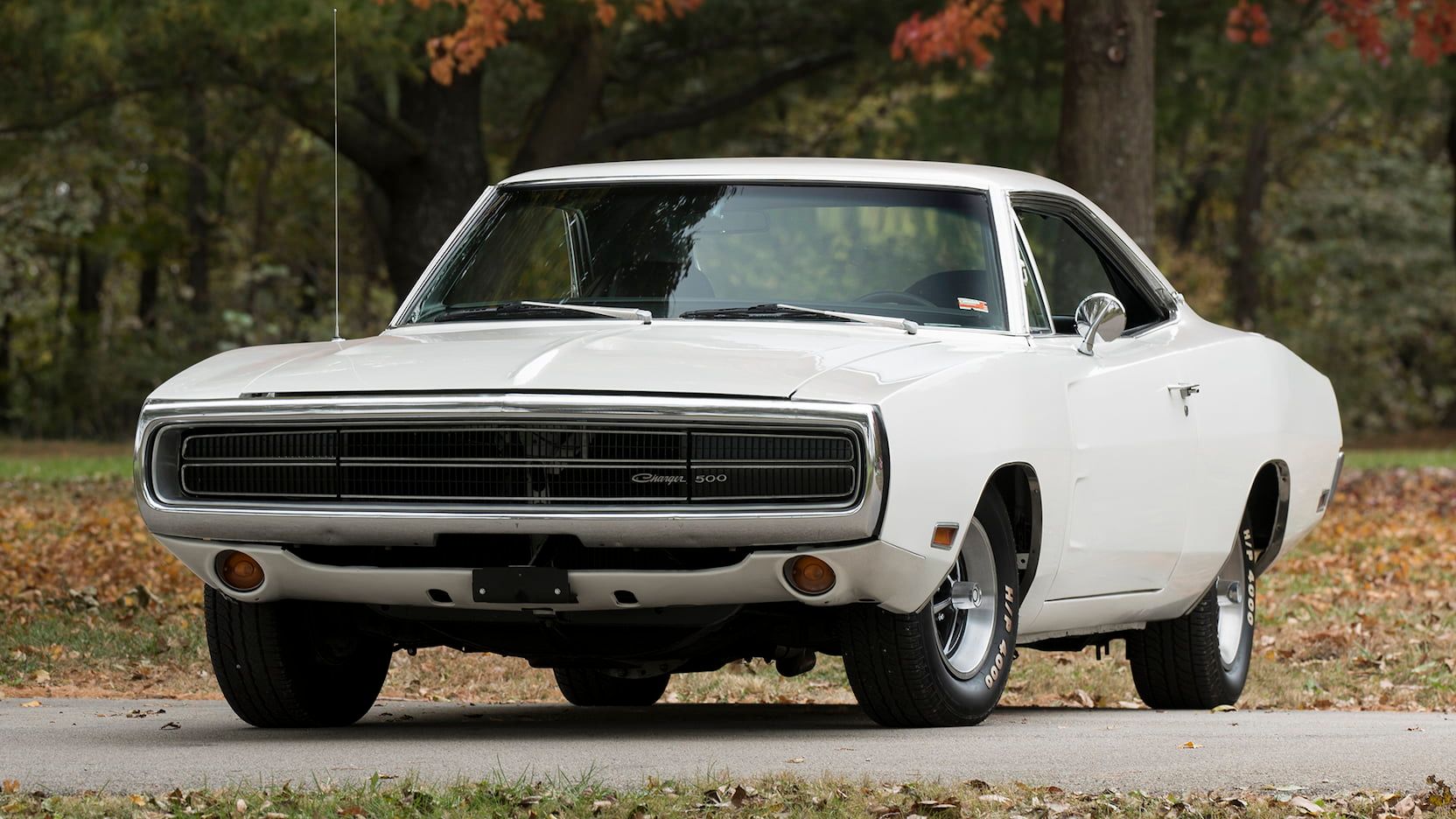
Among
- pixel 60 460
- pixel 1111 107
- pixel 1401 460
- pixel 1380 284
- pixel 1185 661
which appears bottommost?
pixel 60 460

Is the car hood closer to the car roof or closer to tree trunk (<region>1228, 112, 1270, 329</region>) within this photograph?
the car roof

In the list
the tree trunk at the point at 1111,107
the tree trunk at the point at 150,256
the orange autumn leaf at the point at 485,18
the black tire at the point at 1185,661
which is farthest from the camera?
the tree trunk at the point at 150,256

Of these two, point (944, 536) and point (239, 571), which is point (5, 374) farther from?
point (944, 536)

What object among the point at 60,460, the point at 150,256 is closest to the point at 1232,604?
the point at 60,460

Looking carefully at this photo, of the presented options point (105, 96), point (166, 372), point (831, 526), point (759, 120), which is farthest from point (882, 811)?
point (166, 372)

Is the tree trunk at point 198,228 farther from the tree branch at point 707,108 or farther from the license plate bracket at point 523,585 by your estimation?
the license plate bracket at point 523,585

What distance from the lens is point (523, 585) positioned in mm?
5852

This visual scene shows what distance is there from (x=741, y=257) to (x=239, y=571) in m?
1.85

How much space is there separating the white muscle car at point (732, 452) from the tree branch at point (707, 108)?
17.8m

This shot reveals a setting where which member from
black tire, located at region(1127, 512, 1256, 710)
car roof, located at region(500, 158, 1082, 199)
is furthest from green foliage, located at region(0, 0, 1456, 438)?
car roof, located at region(500, 158, 1082, 199)

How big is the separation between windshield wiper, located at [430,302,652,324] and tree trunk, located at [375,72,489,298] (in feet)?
52.1

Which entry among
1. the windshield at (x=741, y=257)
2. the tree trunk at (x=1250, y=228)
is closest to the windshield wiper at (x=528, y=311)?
the windshield at (x=741, y=257)

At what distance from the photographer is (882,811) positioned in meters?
4.97

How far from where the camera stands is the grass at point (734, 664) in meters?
9.22
